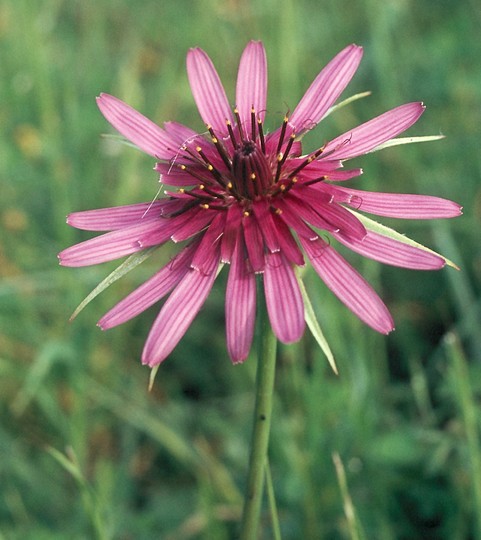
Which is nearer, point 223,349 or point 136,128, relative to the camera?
point 136,128

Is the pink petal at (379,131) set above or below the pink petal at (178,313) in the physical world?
above

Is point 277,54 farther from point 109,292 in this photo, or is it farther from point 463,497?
point 463,497

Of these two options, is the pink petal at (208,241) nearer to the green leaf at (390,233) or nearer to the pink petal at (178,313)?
the pink petal at (178,313)

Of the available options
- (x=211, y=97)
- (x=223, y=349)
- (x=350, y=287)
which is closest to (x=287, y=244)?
(x=350, y=287)

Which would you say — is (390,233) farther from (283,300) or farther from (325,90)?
(325,90)

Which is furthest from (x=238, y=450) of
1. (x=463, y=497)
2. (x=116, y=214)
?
(x=116, y=214)

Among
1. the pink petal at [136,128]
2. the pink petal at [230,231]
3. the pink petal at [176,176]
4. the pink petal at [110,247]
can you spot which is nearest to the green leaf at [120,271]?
the pink petal at [110,247]
